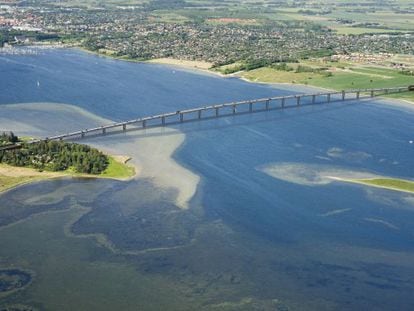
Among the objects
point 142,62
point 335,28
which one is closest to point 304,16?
point 335,28

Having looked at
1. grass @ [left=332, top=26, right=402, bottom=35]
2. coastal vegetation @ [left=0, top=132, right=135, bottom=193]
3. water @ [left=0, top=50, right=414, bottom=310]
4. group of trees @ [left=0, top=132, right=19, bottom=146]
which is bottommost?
water @ [left=0, top=50, right=414, bottom=310]

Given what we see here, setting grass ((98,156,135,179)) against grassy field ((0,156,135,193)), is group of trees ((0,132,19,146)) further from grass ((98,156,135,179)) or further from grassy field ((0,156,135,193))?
grass ((98,156,135,179))

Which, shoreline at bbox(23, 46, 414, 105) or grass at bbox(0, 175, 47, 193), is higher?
grass at bbox(0, 175, 47, 193)

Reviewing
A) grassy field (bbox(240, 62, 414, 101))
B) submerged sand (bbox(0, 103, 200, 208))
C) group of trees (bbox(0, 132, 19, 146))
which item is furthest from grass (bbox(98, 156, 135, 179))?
grassy field (bbox(240, 62, 414, 101))

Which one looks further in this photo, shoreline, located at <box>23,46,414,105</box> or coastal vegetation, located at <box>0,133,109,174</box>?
shoreline, located at <box>23,46,414,105</box>

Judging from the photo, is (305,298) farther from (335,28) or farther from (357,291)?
(335,28)

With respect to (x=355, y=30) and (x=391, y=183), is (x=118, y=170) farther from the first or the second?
(x=355, y=30)

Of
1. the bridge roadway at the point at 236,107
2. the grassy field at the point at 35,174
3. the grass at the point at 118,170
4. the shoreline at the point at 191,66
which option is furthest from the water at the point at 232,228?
the shoreline at the point at 191,66
